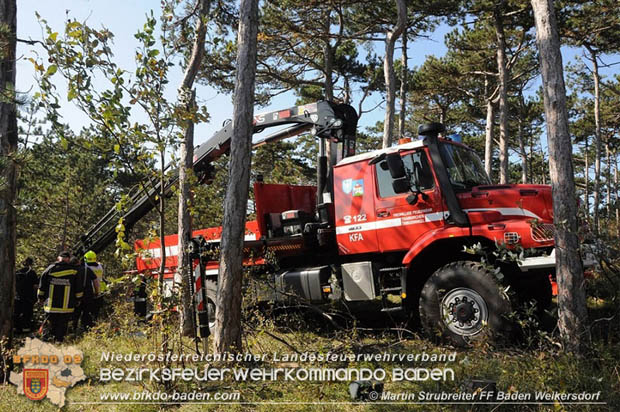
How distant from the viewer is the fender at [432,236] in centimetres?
544

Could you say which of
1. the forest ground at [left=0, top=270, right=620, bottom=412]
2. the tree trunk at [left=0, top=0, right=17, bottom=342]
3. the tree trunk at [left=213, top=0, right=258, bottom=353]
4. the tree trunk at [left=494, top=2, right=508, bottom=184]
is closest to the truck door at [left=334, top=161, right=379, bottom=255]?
the forest ground at [left=0, top=270, right=620, bottom=412]

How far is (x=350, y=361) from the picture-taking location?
462cm

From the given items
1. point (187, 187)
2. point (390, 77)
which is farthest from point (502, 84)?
point (187, 187)

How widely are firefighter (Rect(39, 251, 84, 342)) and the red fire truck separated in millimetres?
2279

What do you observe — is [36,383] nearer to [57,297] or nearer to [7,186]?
[7,186]

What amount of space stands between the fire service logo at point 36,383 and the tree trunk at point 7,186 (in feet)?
1.86

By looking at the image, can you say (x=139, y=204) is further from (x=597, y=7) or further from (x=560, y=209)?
(x=597, y=7)

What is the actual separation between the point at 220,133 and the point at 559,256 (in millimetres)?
6171

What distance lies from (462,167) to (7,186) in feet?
19.4

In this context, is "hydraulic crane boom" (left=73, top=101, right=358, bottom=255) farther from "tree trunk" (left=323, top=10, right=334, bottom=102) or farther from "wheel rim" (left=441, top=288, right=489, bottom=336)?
"tree trunk" (left=323, top=10, right=334, bottom=102)

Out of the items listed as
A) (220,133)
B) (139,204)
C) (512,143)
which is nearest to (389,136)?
(220,133)

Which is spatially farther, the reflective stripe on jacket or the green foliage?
the green foliage

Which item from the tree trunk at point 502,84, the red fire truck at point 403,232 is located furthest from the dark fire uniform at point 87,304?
the tree trunk at point 502,84

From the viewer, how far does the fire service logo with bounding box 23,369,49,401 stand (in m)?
4.79
